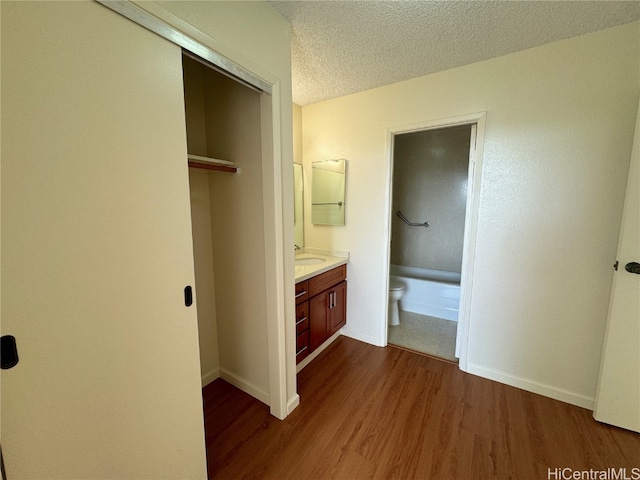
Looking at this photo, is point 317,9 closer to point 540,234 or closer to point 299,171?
point 299,171

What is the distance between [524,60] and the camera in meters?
1.75

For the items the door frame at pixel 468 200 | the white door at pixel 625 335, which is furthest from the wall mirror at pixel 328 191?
the white door at pixel 625 335

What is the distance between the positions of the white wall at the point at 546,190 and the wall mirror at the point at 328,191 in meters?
0.52

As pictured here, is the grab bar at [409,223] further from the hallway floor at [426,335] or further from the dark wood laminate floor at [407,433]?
the dark wood laminate floor at [407,433]

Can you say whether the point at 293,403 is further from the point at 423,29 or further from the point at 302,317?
the point at 423,29

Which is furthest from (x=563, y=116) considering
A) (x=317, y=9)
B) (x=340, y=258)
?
(x=340, y=258)

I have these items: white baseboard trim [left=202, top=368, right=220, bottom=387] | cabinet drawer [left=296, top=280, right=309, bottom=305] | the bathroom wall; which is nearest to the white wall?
cabinet drawer [left=296, top=280, right=309, bottom=305]

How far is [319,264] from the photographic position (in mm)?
2365

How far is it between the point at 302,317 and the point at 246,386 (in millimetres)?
634

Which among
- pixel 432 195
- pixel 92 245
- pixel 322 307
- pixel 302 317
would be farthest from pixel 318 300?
pixel 432 195

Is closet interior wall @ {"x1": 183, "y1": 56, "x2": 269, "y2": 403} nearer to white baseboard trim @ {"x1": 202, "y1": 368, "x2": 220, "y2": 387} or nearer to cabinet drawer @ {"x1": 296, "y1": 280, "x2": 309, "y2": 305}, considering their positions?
white baseboard trim @ {"x1": 202, "y1": 368, "x2": 220, "y2": 387}

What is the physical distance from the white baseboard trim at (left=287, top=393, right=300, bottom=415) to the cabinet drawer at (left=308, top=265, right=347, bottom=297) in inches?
28.1

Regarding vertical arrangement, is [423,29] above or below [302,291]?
above

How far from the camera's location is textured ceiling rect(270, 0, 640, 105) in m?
1.38
